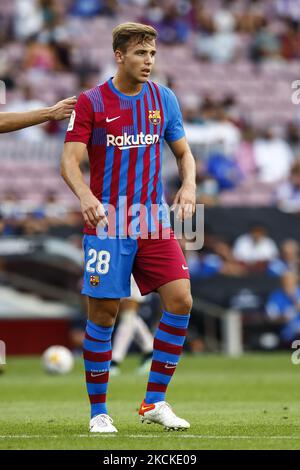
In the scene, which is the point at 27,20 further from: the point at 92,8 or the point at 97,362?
the point at 97,362

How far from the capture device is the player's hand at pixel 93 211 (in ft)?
23.1

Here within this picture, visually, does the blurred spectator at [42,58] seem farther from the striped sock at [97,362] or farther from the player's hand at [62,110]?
the striped sock at [97,362]

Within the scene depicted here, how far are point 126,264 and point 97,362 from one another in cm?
63

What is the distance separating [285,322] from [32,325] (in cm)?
359

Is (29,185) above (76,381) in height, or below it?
above

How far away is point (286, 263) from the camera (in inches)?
688

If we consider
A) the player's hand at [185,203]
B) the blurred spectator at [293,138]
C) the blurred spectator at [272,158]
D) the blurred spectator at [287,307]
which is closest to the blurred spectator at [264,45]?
the blurred spectator at [293,138]

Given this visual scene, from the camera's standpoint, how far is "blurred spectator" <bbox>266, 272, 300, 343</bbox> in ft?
55.4

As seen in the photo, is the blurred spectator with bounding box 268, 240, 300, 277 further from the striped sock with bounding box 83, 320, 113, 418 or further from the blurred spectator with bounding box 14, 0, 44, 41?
the striped sock with bounding box 83, 320, 113, 418

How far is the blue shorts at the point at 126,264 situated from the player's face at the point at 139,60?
986mm

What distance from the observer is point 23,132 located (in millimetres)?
19703

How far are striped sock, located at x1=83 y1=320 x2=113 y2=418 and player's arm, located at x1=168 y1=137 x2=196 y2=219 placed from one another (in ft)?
2.86
